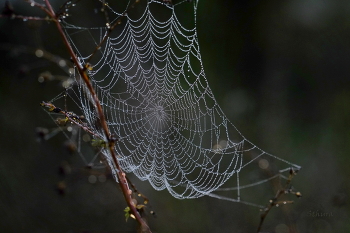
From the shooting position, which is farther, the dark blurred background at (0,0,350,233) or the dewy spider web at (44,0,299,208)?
the dark blurred background at (0,0,350,233)

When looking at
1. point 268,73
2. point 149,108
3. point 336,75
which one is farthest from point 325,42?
point 149,108

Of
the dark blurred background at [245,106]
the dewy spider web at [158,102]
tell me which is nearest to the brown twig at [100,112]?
the dewy spider web at [158,102]

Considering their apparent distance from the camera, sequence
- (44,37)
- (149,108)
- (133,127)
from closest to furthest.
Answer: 1. (149,108)
2. (133,127)
3. (44,37)

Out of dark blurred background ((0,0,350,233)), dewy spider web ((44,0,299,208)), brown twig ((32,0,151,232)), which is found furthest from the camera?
dark blurred background ((0,0,350,233))

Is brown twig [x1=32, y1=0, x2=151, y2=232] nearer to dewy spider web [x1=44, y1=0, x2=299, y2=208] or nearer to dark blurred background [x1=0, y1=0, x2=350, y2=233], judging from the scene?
dewy spider web [x1=44, y1=0, x2=299, y2=208]

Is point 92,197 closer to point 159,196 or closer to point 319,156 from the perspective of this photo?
point 159,196

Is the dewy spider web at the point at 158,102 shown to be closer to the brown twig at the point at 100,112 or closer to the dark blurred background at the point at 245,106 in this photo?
the dark blurred background at the point at 245,106

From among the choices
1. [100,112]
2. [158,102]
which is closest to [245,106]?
[158,102]

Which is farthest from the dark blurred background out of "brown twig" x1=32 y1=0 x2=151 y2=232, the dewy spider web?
"brown twig" x1=32 y1=0 x2=151 y2=232
